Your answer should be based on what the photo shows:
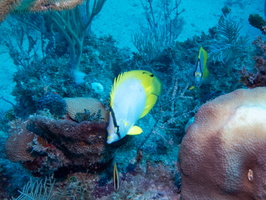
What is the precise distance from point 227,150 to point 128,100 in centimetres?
86

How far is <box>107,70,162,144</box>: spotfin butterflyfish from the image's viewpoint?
1.68 metres

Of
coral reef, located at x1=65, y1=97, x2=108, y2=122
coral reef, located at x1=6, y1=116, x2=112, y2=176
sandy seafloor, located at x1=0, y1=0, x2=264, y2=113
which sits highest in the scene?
sandy seafloor, located at x1=0, y1=0, x2=264, y2=113

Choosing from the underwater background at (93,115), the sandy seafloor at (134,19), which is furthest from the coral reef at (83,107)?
the sandy seafloor at (134,19)

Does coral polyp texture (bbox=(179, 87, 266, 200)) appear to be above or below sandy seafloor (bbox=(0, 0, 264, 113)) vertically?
below

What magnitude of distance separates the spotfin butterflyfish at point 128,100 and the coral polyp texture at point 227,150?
50cm

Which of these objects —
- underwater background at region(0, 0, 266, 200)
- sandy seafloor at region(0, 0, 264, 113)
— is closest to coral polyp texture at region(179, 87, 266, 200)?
underwater background at region(0, 0, 266, 200)

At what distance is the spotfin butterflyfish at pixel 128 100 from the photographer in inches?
66.3

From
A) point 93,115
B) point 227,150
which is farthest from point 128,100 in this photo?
point 93,115

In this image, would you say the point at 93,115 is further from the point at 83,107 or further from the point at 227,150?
the point at 227,150

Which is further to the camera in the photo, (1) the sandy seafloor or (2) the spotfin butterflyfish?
(1) the sandy seafloor

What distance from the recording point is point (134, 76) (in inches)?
70.2

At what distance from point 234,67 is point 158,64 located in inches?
74.2

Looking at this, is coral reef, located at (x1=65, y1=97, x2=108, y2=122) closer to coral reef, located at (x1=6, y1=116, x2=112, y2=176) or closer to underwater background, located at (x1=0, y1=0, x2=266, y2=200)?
underwater background, located at (x1=0, y1=0, x2=266, y2=200)

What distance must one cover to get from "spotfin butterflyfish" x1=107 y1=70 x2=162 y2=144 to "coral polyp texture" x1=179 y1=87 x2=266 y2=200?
0.50 m
